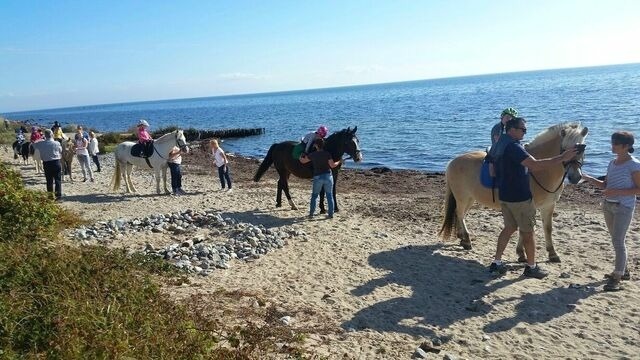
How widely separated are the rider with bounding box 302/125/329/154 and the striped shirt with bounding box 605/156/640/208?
620 centimetres

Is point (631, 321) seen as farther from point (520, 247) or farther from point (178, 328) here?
point (178, 328)

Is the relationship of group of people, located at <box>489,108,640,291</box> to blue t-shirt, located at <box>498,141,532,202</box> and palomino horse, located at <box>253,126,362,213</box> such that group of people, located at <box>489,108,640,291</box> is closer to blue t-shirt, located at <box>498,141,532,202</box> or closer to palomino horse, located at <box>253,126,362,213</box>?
blue t-shirt, located at <box>498,141,532,202</box>

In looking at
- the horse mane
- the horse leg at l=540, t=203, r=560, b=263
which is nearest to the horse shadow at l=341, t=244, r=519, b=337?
the horse leg at l=540, t=203, r=560, b=263

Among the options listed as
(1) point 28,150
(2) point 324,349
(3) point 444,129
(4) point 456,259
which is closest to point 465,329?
(2) point 324,349

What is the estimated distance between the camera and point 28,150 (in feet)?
71.5

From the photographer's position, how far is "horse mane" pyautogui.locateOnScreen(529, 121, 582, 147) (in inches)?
280

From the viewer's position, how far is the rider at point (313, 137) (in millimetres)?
11258

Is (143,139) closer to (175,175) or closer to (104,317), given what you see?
(175,175)

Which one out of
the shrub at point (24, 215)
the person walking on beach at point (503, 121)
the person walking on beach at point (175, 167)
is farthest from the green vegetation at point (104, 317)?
the person walking on beach at point (175, 167)

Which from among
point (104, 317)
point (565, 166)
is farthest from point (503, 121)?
point (104, 317)

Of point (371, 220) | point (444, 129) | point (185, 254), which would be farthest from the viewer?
point (444, 129)

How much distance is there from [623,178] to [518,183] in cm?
126

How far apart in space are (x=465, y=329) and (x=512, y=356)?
69cm

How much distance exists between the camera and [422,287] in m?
7.05
